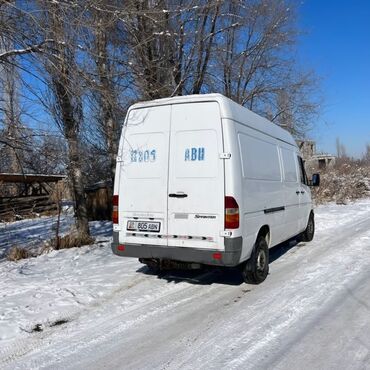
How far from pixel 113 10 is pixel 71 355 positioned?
568cm

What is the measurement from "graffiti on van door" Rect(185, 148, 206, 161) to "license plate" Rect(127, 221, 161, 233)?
1.07 meters

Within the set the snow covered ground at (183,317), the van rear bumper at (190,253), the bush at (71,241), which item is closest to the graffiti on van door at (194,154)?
the van rear bumper at (190,253)

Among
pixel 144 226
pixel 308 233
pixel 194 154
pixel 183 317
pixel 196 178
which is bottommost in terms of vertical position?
pixel 183 317

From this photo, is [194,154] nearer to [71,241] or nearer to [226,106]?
[226,106]

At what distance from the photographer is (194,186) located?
19.1ft

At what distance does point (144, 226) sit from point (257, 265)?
6.25 feet

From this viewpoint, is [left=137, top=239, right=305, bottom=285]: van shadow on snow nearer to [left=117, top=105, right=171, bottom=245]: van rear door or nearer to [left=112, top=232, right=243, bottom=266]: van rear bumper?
[left=112, top=232, right=243, bottom=266]: van rear bumper

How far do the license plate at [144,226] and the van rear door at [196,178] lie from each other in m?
0.21

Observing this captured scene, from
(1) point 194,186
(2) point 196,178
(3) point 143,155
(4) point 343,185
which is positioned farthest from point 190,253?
(4) point 343,185

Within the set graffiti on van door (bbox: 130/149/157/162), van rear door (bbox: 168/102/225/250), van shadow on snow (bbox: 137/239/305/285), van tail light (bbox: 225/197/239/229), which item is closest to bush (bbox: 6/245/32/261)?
van shadow on snow (bbox: 137/239/305/285)

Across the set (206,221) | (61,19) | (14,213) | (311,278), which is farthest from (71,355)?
(14,213)

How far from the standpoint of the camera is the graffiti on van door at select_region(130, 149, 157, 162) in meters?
6.17

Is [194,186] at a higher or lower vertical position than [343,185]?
higher

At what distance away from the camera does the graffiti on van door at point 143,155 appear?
→ 6.17 metres
